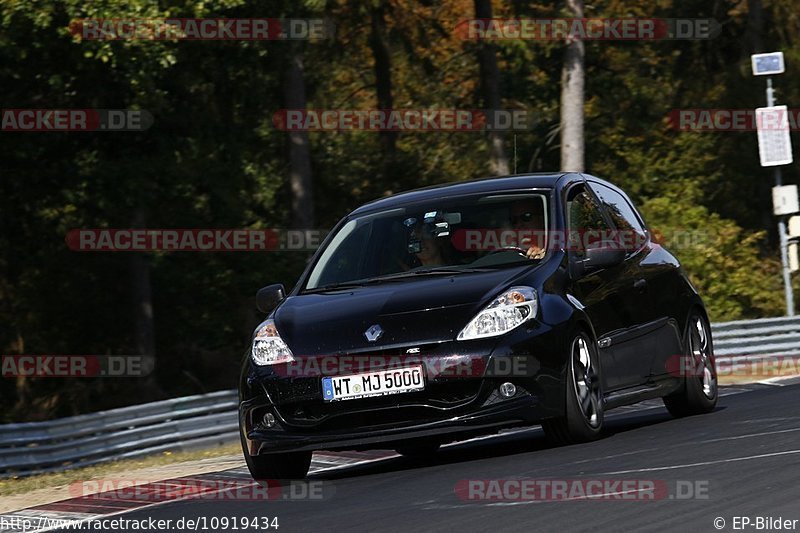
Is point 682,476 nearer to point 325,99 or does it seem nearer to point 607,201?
point 607,201

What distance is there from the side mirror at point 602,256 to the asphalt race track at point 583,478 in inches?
42.5

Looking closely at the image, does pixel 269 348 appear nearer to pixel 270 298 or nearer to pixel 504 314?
pixel 270 298

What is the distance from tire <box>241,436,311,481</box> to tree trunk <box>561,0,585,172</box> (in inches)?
643

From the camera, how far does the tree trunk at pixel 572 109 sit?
25.6m

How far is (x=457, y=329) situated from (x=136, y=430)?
35.1ft

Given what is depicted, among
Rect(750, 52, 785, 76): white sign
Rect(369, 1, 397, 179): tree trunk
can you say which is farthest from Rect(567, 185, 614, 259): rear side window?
Rect(369, 1, 397, 179): tree trunk

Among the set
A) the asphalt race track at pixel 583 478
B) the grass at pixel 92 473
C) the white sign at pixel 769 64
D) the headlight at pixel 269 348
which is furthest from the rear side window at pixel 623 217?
the white sign at pixel 769 64

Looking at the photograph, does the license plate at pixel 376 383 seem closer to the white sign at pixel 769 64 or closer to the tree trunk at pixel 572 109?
the white sign at pixel 769 64

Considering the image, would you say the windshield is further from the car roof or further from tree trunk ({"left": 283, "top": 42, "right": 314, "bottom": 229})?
tree trunk ({"left": 283, "top": 42, "right": 314, "bottom": 229})

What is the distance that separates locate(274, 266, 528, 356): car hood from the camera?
8844mm

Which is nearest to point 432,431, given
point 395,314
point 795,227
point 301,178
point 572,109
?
point 395,314

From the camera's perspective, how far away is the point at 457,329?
880cm

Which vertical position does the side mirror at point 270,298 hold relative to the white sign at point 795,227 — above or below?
above

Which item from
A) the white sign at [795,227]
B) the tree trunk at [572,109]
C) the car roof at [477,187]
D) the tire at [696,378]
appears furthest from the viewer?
the tree trunk at [572,109]
